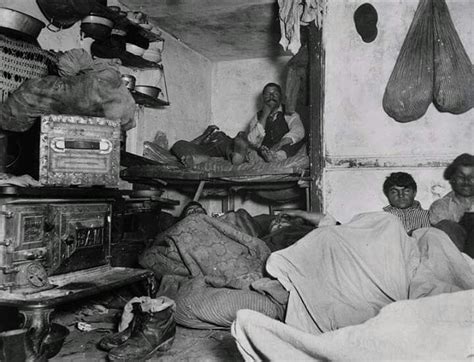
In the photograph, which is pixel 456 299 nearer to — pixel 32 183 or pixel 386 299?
pixel 386 299

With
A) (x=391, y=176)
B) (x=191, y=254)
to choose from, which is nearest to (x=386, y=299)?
(x=191, y=254)

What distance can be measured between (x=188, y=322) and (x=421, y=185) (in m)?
2.83

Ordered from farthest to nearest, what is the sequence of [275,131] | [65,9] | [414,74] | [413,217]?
[275,131], [413,217], [414,74], [65,9]

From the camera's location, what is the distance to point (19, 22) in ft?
11.1

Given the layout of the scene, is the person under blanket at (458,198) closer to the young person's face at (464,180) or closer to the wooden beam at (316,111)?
the young person's face at (464,180)

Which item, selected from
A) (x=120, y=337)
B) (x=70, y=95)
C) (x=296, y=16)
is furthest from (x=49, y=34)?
(x=120, y=337)

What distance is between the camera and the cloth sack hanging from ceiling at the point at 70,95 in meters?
2.95

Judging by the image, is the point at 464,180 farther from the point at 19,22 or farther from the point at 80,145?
the point at 19,22

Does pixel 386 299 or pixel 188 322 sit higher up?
pixel 386 299

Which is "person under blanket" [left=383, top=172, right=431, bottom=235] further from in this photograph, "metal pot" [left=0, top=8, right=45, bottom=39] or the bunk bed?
"metal pot" [left=0, top=8, right=45, bottom=39]

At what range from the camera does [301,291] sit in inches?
115

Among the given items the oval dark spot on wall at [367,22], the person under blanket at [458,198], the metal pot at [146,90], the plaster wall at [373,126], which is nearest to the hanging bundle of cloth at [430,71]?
the plaster wall at [373,126]

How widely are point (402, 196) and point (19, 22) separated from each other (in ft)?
12.4

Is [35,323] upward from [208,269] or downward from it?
downward
